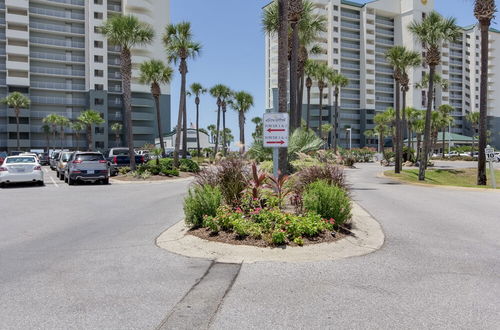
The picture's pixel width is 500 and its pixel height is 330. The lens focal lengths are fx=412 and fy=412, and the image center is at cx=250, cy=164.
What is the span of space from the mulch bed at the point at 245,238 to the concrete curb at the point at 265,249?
133 mm

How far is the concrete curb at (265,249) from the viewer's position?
6438 mm

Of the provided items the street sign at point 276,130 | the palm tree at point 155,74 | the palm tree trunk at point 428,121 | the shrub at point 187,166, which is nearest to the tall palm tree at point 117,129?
the palm tree at point 155,74

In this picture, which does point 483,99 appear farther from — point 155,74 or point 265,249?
point 155,74

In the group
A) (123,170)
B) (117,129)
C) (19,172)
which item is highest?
(117,129)

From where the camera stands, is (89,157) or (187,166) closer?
(89,157)

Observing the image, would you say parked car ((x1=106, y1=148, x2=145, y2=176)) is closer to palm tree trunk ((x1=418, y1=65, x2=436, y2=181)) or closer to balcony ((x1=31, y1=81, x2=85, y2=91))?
palm tree trunk ((x1=418, y1=65, x2=436, y2=181))

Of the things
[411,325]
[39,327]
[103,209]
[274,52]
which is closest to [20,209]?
[103,209]

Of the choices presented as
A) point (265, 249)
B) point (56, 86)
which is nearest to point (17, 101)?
point (56, 86)

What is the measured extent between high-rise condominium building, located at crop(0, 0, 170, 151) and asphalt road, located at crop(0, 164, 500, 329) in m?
70.1

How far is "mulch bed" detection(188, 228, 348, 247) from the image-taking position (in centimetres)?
713

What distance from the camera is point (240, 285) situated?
16.9ft

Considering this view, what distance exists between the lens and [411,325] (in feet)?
13.3

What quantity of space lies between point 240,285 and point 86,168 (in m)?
18.8

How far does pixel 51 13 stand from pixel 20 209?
7094 cm
